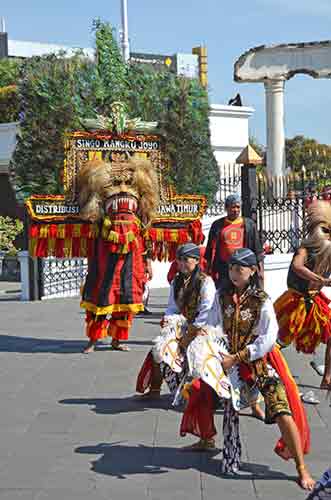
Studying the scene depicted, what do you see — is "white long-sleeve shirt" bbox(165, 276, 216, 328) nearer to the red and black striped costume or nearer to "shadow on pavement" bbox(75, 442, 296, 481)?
"shadow on pavement" bbox(75, 442, 296, 481)

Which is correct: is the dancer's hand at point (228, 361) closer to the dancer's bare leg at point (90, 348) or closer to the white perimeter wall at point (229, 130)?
the dancer's bare leg at point (90, 348)

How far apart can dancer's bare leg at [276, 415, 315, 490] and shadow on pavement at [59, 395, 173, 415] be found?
7.13 feet

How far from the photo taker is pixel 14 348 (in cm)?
1055

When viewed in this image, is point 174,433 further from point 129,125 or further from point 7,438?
point 129,125

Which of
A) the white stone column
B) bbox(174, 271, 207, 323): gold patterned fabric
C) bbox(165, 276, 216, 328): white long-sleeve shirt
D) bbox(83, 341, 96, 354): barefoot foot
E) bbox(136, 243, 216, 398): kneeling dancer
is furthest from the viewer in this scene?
the white stone column

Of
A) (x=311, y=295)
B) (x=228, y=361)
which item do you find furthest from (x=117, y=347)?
(x=228, y=361)

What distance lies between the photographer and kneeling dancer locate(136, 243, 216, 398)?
20.8 ft

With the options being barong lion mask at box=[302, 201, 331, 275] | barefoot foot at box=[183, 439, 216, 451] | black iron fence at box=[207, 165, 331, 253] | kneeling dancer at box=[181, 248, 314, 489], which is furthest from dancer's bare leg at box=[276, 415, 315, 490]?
black iron fence at box=[207, 165, 331, 253]

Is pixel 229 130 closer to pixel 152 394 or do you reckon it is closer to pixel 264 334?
pixel 152 394

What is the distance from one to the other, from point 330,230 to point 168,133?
768 cm

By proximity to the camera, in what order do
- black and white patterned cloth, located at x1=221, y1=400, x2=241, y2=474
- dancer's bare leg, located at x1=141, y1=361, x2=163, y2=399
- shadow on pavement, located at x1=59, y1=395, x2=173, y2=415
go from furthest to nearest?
dancer's bare leg, located at x1=141, y1=361, x2=163, y2=399
shadow on pavement, located at x1=59, y1=395, x2=173, y2=415
black and white patterned cloth, located at x1=221, y1=400, x2=241, y2=474

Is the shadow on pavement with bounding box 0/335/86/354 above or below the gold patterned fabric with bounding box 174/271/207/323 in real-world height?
below

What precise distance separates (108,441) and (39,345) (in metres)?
4.54

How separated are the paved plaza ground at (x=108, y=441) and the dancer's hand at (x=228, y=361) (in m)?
0.70
